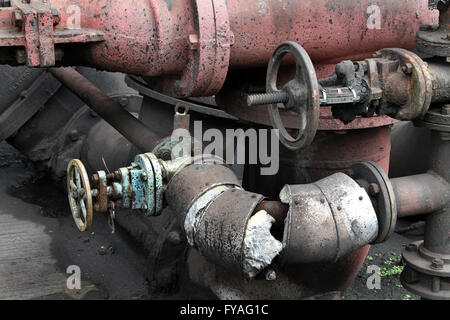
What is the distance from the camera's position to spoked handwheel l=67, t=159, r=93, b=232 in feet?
7.24

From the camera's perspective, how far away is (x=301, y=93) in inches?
78.7

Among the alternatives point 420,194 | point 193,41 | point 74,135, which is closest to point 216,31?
point 193,41

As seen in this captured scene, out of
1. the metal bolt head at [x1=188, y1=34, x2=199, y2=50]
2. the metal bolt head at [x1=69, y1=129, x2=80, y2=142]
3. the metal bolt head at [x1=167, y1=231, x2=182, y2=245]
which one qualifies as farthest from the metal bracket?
the metal bolt head at [x1=69, y1=129, x2=80, y2=142]

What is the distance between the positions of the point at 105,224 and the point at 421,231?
2.18 metres

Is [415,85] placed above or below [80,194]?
above

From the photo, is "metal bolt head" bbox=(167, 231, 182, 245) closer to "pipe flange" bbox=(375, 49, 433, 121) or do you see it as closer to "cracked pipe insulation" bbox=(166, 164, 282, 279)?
"cracked pipe insulation" bbox=(166, 164, 282, 279)

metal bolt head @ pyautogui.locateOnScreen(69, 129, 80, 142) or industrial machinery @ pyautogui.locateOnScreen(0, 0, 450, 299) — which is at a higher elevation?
industrial machinery @ pyautogui.locateOnScreen(0, 0, 450, 299)

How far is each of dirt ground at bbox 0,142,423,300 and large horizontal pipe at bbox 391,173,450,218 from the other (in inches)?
44.8

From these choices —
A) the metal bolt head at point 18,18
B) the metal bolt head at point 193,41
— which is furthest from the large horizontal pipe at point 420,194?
the metal bolt head at point 18,18

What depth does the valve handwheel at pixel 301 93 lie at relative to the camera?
6.25 feet

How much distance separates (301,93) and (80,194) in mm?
951

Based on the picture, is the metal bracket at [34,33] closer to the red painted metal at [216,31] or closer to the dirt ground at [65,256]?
the red painted metal at [216,31]

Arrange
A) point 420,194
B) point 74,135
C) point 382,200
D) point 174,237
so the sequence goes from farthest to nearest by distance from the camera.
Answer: point 74,135 → point 174,237 → point 420,194 → point 382,200

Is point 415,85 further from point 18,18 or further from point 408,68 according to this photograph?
point 18,18
